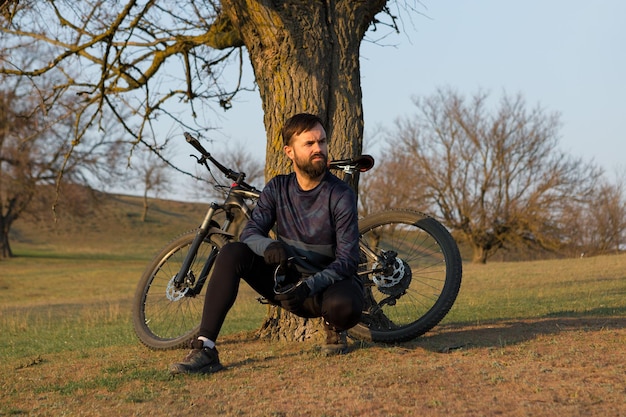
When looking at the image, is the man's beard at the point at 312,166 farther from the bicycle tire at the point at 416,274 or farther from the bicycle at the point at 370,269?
the bicycle tire at the point at 416,274

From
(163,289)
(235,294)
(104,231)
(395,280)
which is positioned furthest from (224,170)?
(104,231)

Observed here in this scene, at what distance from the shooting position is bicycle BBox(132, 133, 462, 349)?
4.95m

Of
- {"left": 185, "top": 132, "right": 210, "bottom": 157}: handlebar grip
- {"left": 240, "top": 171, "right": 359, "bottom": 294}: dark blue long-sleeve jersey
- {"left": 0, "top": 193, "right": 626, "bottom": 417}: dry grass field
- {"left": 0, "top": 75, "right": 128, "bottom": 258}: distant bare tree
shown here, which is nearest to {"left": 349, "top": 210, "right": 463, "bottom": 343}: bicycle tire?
{"left": 0, "top": 193, "right": 626, "bottom": 417}: dry grass field

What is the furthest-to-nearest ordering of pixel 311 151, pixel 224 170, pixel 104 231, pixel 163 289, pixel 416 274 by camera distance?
pixel 104 231 → pixel 163 289 → pixel 224 170 → pixel 416 274 → pixel 311 151

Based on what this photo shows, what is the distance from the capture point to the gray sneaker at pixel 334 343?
15.8 feet

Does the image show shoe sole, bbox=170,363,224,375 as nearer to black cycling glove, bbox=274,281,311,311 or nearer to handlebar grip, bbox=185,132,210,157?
black cycling glove, bbox=274,281,311,311

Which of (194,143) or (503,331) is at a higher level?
(194,143)

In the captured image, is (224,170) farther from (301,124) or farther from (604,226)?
(604,226)

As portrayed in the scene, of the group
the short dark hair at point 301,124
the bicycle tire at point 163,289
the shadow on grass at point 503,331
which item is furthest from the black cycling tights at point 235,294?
the bicycle tire at point 163,289

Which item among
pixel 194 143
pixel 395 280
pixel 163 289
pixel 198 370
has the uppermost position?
pixel 194 143

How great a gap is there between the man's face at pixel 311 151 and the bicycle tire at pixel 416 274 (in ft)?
2.55

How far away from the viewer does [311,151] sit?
4523mm

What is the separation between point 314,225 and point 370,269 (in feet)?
2.04

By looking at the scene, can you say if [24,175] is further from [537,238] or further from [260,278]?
[260,278]
